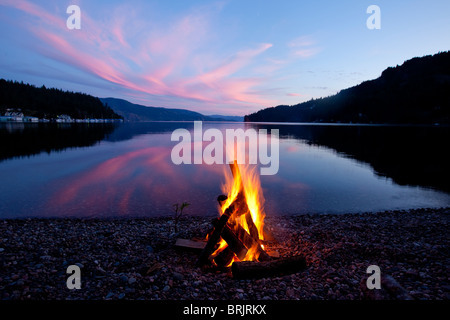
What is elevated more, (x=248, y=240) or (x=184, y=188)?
(x=248, y=240)

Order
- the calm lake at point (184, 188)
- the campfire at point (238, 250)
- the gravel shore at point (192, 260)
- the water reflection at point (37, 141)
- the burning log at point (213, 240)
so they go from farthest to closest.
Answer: the water reflection at point (37, 141)
the calm lake at point (184, 188)
the burning log at point (213, 240)
the campfire at point (238, 250)
the gravel shore at point (192, 260)

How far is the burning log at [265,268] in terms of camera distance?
7051 mm

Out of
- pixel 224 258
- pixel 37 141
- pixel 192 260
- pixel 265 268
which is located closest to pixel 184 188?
pixel 192 260

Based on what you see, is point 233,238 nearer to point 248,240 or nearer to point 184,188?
point 248,240

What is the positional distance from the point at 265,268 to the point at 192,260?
2662mm

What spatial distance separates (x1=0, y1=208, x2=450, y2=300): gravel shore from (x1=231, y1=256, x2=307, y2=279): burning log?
10.4 inches

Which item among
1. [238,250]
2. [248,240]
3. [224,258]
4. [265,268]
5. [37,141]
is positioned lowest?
[224,258]

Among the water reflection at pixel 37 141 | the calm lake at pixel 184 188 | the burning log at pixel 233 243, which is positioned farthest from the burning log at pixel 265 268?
the water reflection at pixel 37 141

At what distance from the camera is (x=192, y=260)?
8398mm

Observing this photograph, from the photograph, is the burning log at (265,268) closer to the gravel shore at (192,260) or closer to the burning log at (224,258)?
the gravel shore at (192,260)

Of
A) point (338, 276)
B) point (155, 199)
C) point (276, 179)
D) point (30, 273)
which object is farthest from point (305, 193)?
point (30, 273)

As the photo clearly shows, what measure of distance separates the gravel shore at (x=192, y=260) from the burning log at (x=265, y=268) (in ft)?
0.87

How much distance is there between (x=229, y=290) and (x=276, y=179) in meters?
21.0

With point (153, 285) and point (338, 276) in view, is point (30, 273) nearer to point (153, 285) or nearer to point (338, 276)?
point (153, 285)
